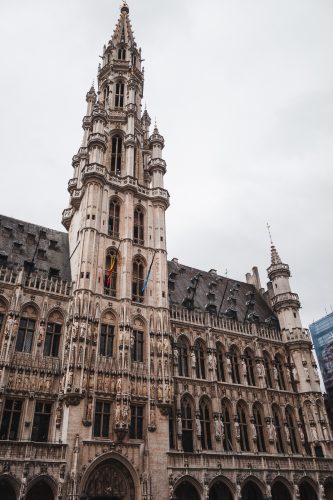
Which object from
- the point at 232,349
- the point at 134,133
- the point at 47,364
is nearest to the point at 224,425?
the point at 232,349

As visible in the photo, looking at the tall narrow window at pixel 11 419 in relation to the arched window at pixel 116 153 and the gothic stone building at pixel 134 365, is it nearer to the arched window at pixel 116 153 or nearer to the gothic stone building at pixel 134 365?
the gothic stone building at pixel 134 365

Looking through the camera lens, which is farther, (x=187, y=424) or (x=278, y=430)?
(x=278, y=430)

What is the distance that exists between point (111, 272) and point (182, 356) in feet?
33.1

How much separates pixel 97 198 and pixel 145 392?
18.0m

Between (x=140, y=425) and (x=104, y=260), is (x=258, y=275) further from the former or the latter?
(x=140, y=425)

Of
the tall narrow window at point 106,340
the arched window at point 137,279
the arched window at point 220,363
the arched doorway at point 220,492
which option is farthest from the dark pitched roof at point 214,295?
the arched doorway at point 220,492

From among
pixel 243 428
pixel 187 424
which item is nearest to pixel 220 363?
pixel 243 428

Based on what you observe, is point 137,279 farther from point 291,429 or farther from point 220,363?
point 291,429

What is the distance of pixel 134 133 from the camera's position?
4725cm

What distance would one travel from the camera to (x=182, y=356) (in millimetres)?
37375

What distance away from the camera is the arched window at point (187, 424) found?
109 feet

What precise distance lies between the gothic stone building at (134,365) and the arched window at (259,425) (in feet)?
0.34

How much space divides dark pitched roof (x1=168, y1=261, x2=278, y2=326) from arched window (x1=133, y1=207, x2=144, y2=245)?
269 inches

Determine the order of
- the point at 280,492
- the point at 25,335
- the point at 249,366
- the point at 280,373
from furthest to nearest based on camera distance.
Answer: the point at 280,373 → the point at 249,366 → the point at 280,492 → the point at 25,335
